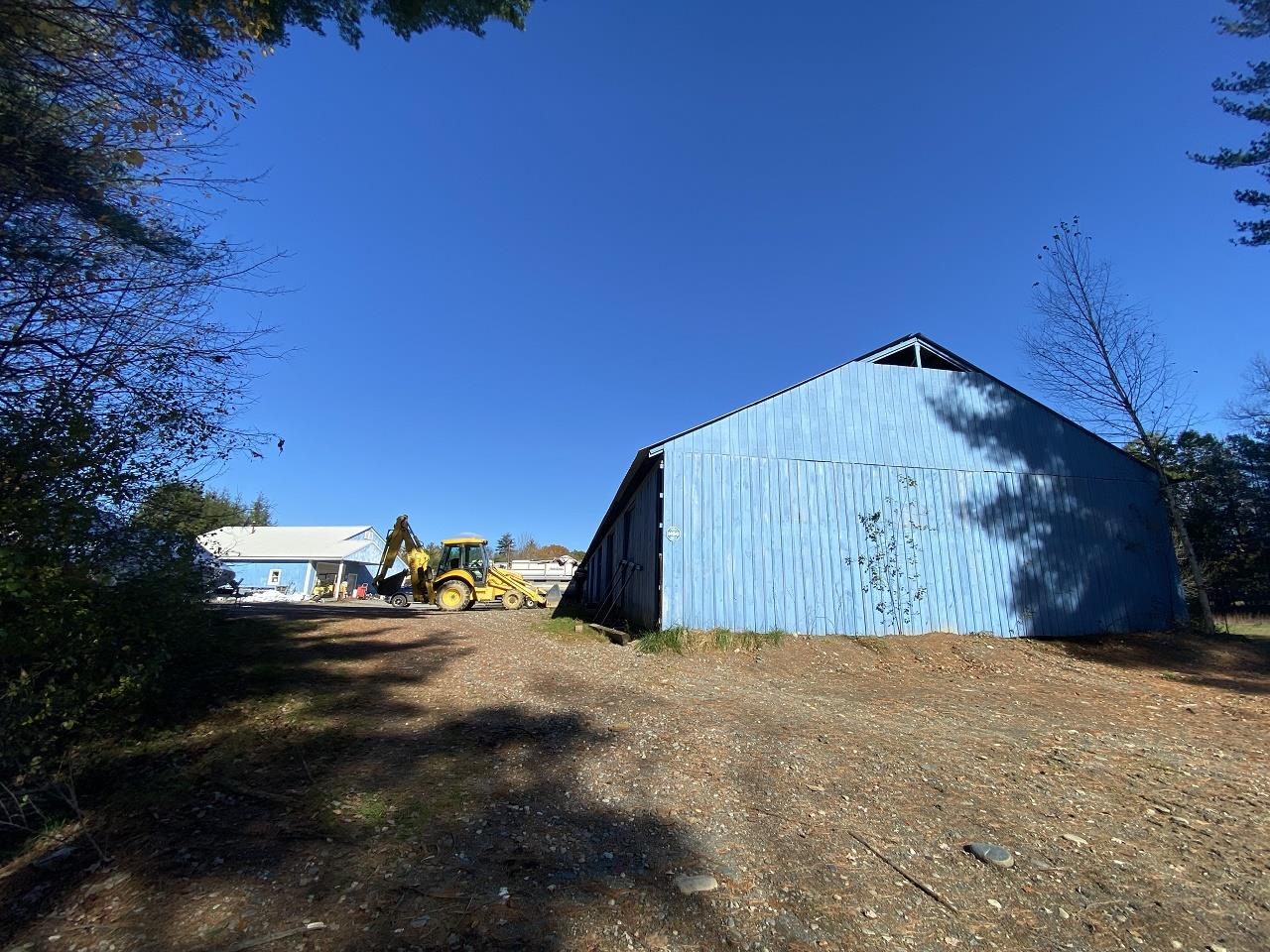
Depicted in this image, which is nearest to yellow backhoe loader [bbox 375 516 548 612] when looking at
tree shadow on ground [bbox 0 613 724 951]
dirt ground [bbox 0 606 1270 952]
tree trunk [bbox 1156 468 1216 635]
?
dirt ground [bbox 0 606 1270 952]

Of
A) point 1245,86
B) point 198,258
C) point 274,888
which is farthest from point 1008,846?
point 1245,86

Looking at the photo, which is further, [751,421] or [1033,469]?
[1033,469]

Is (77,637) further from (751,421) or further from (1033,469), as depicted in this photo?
(1033,469)

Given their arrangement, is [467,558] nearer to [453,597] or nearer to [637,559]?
[453,597]

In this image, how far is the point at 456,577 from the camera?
2172 centimetres

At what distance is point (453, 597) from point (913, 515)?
50.9 feet

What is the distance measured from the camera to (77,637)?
4.31 metres

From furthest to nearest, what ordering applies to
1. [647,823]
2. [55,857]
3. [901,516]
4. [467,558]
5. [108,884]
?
1. [467,558]
2. [901,516]
3. [647,823]
4. [55,857]
5. [108,884]

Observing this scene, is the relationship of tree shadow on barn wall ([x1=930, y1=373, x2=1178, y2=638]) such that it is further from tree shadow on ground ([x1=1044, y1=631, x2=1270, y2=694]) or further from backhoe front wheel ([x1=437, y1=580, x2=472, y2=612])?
backhoe front wheel ([x1=437, y1=580, x2=472, y2=612])

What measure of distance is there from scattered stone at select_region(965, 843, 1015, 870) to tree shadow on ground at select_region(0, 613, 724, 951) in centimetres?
195

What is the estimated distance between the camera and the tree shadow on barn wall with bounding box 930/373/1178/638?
13.4 meters

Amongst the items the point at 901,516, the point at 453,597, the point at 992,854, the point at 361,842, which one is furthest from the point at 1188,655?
the point at 453,597

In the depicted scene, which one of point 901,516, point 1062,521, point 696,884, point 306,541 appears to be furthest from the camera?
point 306,541

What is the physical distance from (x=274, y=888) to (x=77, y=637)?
8.49 ft
